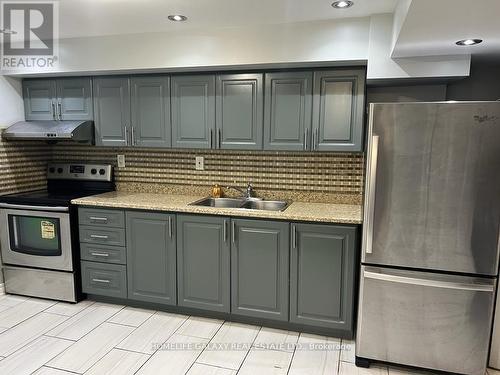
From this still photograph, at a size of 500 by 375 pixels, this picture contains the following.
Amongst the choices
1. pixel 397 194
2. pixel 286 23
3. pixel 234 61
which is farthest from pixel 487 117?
pixel 234 61

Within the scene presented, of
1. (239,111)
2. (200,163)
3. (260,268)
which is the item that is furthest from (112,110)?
(260,268)

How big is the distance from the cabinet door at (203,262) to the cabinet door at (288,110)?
31.3 inches

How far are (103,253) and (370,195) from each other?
2.23 metres

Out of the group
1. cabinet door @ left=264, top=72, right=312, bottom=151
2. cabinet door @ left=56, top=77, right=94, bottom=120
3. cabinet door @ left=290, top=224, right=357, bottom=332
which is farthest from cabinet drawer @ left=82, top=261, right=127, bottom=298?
cabinet door @ left=264, top=72, right=312, bottom=151

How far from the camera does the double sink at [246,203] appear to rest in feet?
10.3

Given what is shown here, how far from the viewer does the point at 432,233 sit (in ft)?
6.89

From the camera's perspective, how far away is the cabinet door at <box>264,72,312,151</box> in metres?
2.75

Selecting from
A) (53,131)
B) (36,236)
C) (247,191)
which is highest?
(53,131)

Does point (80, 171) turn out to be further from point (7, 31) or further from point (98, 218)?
point (7, 31)

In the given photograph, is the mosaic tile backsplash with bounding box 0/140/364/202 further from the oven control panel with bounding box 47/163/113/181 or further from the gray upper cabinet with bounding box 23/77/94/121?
the gray upper cabinet with bounding box 23/77/94/121

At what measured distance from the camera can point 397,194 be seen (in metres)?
2.12

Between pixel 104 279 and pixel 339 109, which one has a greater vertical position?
pixel 339 109

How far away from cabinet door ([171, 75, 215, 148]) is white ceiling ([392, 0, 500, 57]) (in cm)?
144

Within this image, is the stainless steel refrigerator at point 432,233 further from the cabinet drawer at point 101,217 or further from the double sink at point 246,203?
the cabinet drawer at point 101,217
